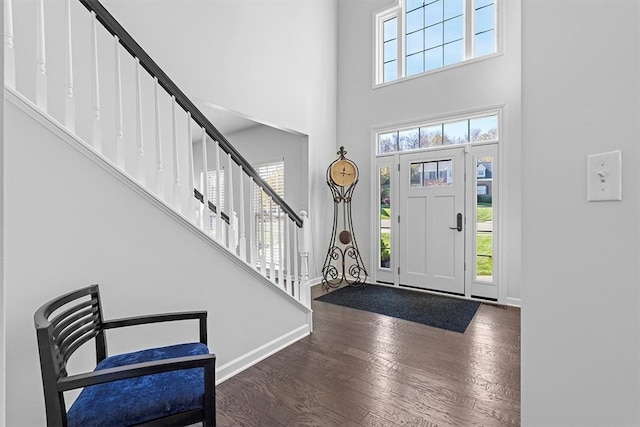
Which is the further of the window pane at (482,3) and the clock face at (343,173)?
the clock face at (343,173)

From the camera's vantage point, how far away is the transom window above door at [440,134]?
3.90 meters

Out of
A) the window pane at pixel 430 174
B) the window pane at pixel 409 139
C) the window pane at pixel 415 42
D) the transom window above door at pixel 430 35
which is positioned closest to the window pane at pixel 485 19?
the transom window above door at pixel 430 35

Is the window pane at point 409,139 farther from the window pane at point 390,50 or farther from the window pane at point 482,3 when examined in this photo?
the window pane at point 482,3

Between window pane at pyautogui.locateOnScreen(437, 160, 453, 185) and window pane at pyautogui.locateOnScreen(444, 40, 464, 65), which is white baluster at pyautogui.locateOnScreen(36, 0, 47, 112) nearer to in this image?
window pane at pyautogui.locateOnScreen(437, 160, 453, 185)

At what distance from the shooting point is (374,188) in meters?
4.76

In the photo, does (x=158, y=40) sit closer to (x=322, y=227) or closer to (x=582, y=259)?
(x=322, y=227)

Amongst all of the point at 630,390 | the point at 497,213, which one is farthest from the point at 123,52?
the point at 497,213

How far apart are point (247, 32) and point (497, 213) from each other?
12.1 feet

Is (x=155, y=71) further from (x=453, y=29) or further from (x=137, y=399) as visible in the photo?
(x=453, y=29)

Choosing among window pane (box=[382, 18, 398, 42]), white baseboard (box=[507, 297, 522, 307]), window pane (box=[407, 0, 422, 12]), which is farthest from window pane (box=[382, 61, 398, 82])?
white baseboard (box=[507, 297, 522, 307])

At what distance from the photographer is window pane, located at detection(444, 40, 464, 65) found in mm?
4121

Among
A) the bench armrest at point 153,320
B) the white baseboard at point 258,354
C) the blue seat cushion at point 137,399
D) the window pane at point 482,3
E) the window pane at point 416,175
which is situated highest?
the window pane at point 482,3

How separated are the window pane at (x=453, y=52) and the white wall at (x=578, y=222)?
370 cm

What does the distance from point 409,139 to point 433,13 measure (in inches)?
69.8
